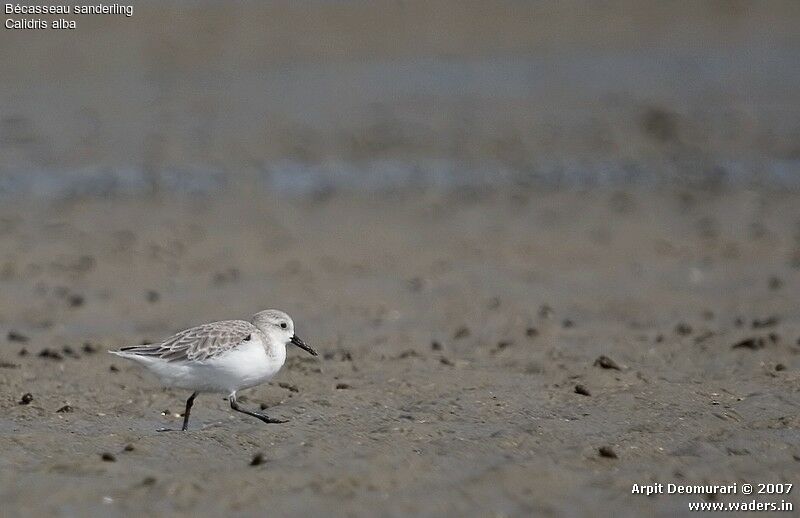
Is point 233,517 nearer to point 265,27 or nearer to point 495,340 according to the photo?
point 495,340

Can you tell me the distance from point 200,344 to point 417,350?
8.82 ft

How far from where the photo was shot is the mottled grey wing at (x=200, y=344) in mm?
8906

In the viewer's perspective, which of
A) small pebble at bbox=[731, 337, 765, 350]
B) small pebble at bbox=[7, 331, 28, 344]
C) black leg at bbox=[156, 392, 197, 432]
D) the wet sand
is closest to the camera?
the wet sand

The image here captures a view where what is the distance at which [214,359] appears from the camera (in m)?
8.87

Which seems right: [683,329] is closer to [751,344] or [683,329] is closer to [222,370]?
[751,344]

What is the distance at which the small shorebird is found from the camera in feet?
29.1

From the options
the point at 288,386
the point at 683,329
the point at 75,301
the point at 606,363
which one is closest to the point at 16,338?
the point at 75,301

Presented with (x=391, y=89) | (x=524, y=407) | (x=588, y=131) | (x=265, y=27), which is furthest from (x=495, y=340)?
(x=265, y=27)

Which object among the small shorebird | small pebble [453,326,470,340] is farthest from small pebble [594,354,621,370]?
the small shorebird

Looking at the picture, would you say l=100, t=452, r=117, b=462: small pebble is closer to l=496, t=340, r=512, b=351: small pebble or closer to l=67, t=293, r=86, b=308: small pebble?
l=496, t=340, r=512, b=351: small pebble

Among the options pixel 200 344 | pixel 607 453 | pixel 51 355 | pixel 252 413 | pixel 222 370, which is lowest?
pixel 607 453

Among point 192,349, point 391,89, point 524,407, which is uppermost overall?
point 391,89

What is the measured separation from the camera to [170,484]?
7.30 meters

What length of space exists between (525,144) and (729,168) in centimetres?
302
